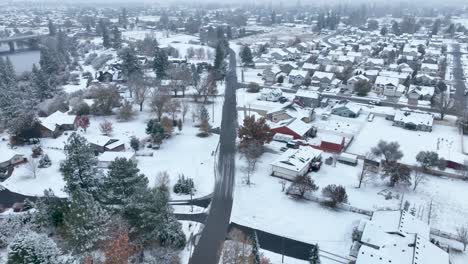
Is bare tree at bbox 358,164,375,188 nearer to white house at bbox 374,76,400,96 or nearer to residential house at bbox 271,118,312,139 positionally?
residential house at bbox 271,118,312,139

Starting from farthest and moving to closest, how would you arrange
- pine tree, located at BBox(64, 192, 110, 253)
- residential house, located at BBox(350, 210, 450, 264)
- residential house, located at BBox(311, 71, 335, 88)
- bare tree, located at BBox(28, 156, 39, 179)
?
residential house, located at BBox(311, 71, 335, 88), bare tree, located at BBox(28, 156, 39, 179), residential house, located at BBox(350, 210, 450, 264), pine tree, located at BBox(64, 192, 110, 253)

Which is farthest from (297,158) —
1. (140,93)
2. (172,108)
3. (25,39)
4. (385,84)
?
(25,39)

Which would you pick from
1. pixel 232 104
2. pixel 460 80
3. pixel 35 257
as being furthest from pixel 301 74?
pixel 35 257

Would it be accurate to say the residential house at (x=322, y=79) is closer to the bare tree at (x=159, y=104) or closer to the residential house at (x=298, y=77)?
the residential house at (x=298, y=77)

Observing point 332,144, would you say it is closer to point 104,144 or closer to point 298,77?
point 104,144

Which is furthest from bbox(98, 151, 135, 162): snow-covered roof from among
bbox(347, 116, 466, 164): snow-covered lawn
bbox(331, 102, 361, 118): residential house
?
bbox(331, 102, 361, 118): residential house

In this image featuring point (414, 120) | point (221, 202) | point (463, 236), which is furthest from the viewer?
point (414, 120)

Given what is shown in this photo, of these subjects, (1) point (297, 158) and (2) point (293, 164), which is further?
(1) point (297, 158)

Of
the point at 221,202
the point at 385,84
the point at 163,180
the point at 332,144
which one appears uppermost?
the point at 385,84
